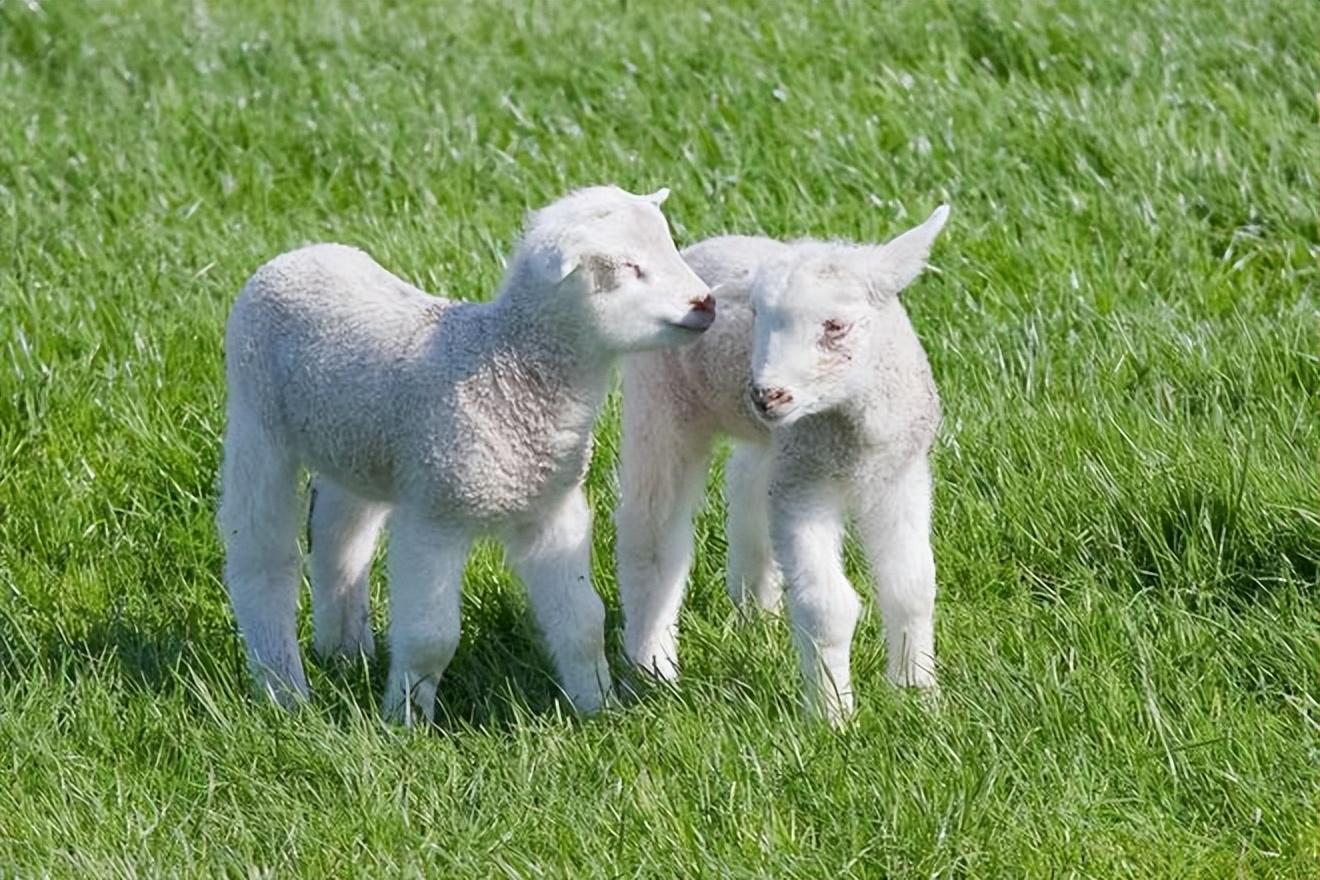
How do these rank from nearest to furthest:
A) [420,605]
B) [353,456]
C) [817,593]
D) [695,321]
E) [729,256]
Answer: [695,321], [817,593], [420,605], [353,456], [729,256]

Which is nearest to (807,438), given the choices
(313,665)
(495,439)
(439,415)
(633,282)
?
(633,282)

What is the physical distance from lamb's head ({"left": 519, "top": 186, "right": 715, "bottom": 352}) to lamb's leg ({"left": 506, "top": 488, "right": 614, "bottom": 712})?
481 millimetres

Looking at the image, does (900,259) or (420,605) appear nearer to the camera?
(900,259)

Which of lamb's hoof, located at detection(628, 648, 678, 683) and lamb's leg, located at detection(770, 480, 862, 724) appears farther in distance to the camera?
lamb's hoof, located at detection(628, 648, 678, 683)

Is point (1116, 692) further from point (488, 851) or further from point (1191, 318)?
point (1191, 318)

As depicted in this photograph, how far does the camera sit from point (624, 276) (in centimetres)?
500

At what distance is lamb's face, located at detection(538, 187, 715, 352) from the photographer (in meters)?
4.98

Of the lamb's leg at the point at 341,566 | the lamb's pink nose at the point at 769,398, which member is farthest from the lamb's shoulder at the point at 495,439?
the lamb's leg at the point at 341,566

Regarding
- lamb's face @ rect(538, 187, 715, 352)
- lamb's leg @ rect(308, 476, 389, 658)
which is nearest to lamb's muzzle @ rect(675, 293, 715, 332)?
lamb's face @ rect(538, 187, 715, 352)

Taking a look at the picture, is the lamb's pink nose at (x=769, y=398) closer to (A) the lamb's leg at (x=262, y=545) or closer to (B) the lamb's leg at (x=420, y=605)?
(B) the lamb's leg at (x=420, y=605)

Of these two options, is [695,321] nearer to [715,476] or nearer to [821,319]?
[821,319]

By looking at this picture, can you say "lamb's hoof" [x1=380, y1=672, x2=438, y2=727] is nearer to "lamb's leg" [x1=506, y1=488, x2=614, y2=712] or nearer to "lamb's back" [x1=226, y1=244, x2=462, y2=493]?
"lamb's leg" [x1=506, y1=488, x2=614, y2=712]

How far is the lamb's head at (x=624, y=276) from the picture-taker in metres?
4.98

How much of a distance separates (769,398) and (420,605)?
989 mm
